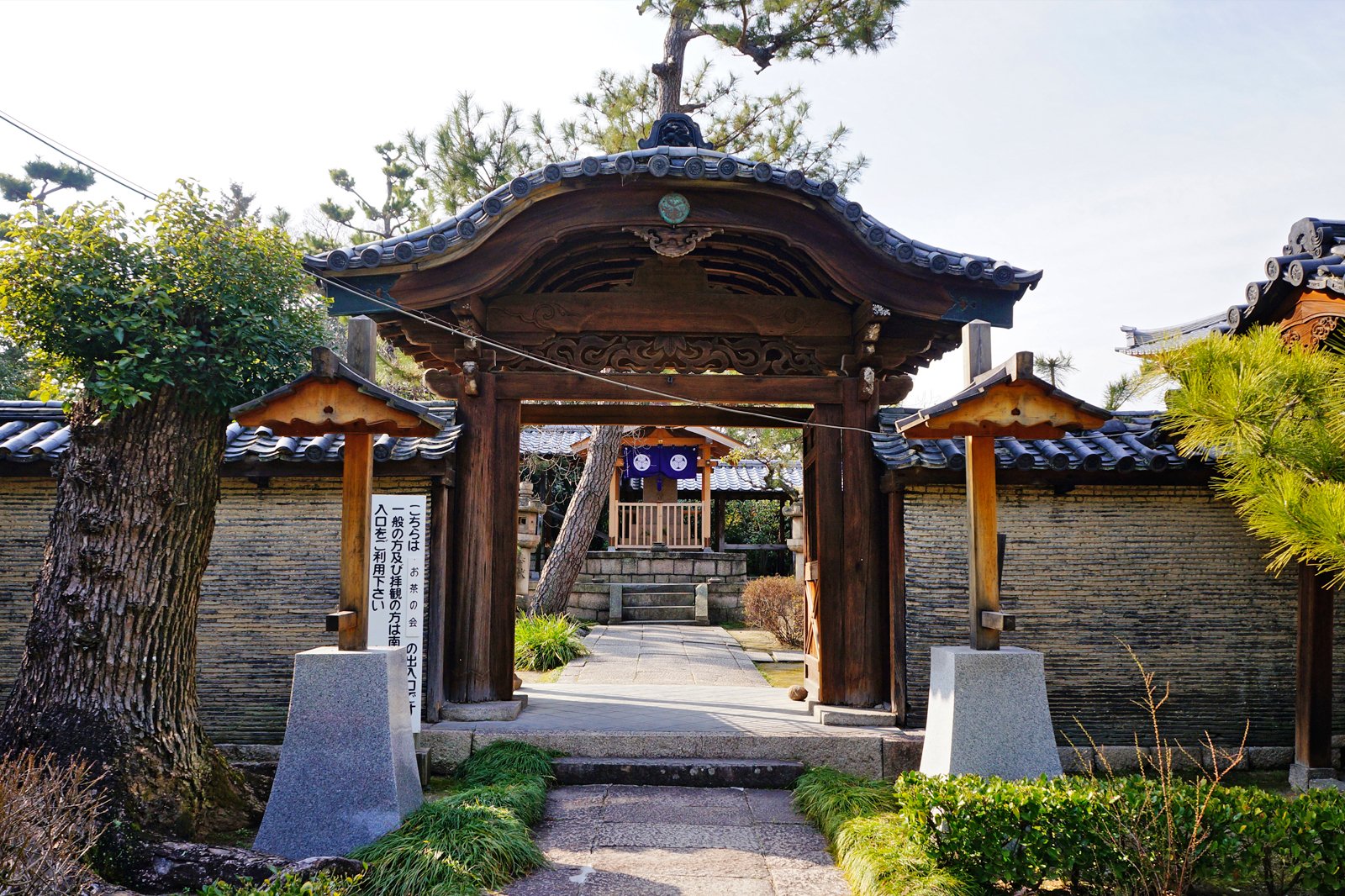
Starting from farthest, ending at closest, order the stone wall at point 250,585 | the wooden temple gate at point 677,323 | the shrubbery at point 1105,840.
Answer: the stone wall at point 250,585 < the wooden temple gate at point 677,323 < the shrubbery at point 1105,840

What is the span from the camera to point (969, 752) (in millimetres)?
5910

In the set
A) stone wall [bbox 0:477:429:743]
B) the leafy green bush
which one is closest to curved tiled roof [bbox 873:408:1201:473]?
stone wall [bbox 0:477:429:743]

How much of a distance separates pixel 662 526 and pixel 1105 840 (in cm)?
1987

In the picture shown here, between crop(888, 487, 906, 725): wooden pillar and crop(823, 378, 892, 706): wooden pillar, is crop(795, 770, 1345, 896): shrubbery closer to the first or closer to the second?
crop(888, 487, 906, 725): wooden pillar

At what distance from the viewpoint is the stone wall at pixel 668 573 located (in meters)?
23.0

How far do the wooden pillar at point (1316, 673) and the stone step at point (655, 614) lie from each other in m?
15.8

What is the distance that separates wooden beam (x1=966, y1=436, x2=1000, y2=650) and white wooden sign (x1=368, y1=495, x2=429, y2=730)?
→ 14.6ft

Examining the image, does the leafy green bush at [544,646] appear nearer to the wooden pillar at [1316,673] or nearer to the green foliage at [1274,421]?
the wooden pillar at [1316,673]

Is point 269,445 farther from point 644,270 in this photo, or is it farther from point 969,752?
point 969,752

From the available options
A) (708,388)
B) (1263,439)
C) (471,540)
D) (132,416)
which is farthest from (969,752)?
(132,416)

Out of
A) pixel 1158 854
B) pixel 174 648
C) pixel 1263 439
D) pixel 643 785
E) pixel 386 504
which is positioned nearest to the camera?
pixel 1158 854

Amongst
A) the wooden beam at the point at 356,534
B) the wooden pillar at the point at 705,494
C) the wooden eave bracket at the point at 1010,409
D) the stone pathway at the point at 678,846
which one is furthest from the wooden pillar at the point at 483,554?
the wooden pillar at the point at 705,494

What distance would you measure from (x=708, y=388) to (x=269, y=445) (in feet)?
12.8

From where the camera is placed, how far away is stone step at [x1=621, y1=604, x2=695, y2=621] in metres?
22.6
